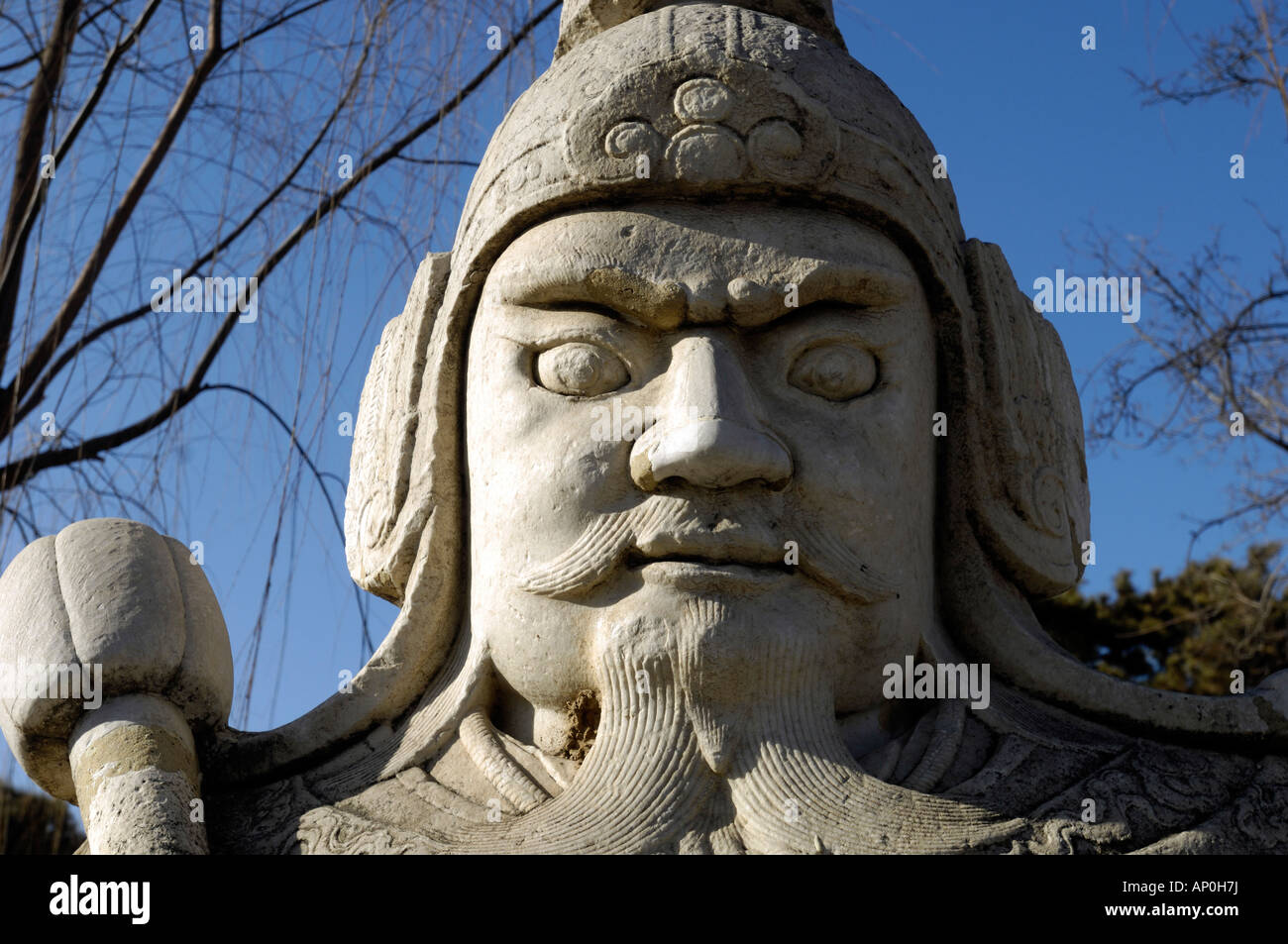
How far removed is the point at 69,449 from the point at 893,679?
3.39 m

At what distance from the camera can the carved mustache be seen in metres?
3.86

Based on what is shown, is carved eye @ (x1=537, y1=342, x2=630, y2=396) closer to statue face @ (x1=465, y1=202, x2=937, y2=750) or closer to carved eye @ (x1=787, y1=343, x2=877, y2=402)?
statue face @ (x1=465, y1=202, x2=937, y2=750)

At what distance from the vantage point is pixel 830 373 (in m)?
4.15

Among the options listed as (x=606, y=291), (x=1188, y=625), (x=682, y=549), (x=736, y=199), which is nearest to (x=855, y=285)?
(x=736, y=199)

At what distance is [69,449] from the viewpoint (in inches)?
239

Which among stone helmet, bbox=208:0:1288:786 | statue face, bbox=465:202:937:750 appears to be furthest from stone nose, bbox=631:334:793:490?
stone helmet, bbox=208:0:1288:786

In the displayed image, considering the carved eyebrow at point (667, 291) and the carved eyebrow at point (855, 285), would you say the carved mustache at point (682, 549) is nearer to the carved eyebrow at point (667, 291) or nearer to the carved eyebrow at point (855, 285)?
the carved eyebrow at point (667, 291)

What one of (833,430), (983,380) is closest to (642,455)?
(833,430)

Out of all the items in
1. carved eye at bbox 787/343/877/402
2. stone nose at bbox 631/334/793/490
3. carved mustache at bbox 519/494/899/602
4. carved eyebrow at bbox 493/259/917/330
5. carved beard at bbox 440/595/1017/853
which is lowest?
carved beard at bbox 440/595/1017/853

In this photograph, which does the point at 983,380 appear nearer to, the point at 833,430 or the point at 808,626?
the point at 833,430

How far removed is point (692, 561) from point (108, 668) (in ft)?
4.52

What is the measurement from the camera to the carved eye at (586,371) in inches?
162

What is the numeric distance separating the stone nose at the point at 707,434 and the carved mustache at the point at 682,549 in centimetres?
9

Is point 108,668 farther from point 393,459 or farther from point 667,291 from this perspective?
point 667,291
